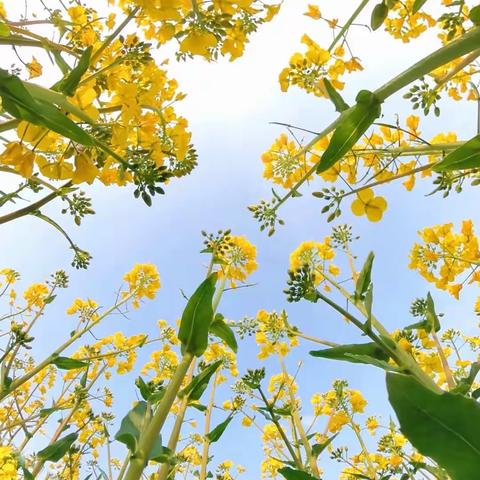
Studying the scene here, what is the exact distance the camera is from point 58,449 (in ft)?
6.36

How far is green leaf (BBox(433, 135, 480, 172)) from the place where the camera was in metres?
0.87

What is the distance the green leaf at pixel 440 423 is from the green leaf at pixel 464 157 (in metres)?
0.52

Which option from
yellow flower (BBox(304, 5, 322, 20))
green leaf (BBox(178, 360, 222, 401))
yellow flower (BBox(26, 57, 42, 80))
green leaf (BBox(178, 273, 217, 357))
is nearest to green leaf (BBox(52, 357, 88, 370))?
green leaf (BBox(178, 360, 222, 401))

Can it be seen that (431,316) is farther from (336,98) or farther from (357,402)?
(357,402)

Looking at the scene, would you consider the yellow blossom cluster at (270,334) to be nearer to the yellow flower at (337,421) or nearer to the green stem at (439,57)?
the yellow flower at (337,421)

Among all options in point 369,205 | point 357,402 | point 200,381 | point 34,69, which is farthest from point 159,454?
point 357,402

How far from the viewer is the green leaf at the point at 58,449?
1.89 m

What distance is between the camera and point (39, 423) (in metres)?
3.32

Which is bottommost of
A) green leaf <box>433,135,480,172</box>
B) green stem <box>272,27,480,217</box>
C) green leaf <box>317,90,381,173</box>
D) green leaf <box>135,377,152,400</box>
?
green leaf <box>135,377,152,400</box>

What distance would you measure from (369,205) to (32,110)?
4.75 feet

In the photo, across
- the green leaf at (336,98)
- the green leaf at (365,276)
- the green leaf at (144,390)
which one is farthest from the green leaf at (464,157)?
the green leaf at (144,390)

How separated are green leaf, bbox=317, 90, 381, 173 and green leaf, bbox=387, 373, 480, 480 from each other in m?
0.58

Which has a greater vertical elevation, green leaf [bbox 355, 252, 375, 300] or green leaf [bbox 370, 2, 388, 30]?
green leaf [bbox 370, 2, 388, 30]

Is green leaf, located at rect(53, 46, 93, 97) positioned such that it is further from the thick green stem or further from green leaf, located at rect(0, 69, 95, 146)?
the thick green stem
